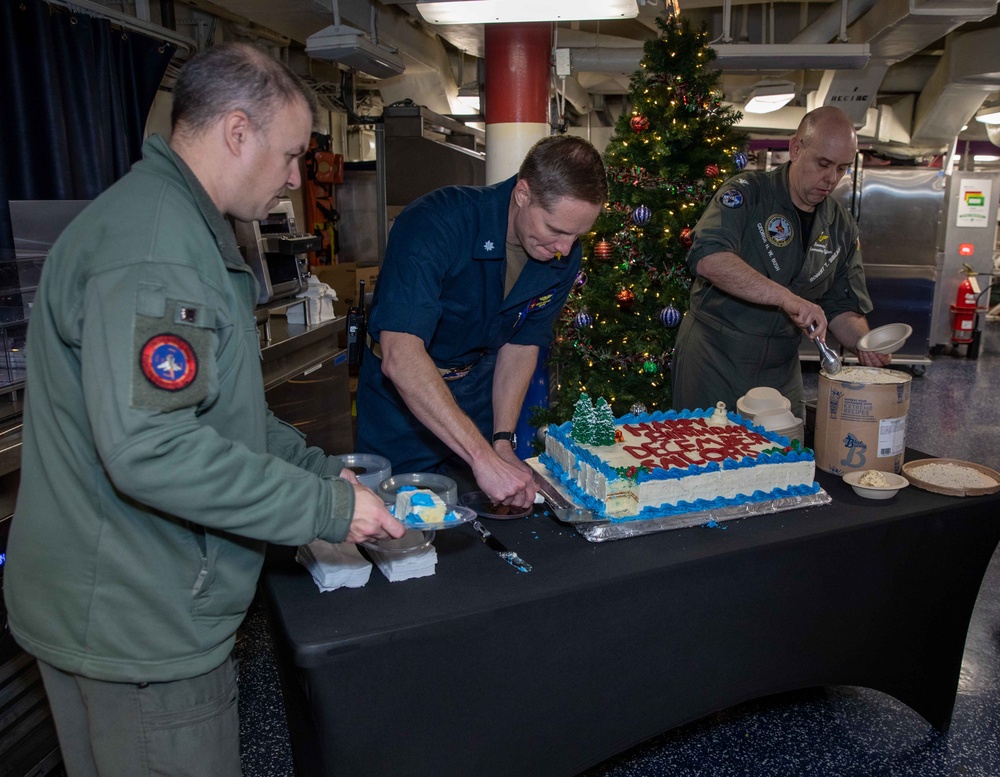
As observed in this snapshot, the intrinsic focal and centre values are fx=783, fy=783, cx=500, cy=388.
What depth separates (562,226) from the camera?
181 centimetres

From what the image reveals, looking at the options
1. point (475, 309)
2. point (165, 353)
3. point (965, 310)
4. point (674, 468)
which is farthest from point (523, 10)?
point (965, 310)

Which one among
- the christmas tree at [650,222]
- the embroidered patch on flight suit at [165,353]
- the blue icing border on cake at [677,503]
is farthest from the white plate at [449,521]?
the christmas tree at [650,222]

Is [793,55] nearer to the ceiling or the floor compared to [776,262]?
nearer to the ceiling

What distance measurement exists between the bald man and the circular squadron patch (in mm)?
1900

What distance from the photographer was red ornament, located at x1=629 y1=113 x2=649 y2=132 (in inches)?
158

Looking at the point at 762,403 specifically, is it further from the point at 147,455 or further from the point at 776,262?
the point at 147,455

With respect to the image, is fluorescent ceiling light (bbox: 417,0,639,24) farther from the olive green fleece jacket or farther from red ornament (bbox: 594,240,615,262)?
the olive green fleece jacket

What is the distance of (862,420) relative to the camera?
1.94 m

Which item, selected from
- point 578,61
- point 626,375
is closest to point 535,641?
point 626,375

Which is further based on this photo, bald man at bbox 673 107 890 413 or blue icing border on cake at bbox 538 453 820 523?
bald man at bbox 673 107 890 413

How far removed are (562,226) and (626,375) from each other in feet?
8.10

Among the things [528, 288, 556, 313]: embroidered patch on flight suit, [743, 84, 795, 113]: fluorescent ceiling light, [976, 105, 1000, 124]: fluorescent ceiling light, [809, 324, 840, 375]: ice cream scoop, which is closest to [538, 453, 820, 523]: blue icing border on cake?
[809, 324, 840, 375]: ice cream scoop

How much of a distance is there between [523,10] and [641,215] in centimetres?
118

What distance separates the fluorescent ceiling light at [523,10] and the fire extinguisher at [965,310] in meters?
6.51
